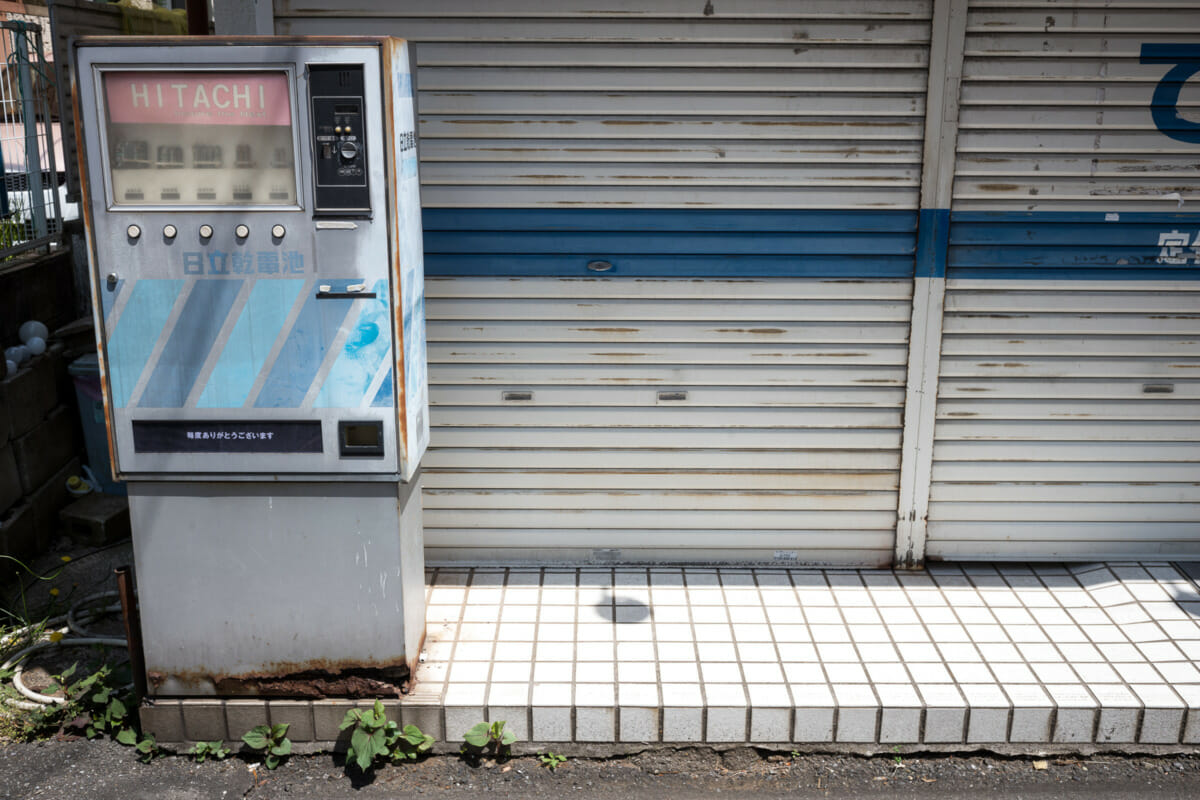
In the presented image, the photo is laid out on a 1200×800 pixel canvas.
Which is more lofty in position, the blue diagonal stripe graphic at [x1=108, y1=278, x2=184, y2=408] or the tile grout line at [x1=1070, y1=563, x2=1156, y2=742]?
the blue diagonal stripe graphic at [x1=108, y1=278, x2=184, y2=408]

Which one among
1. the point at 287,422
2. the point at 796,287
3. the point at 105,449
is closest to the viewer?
the point at 287,422

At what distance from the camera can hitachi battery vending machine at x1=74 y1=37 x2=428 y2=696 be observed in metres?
3.64

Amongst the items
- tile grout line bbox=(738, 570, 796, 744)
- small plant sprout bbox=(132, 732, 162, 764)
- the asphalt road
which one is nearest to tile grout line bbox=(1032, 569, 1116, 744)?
the asphalt road

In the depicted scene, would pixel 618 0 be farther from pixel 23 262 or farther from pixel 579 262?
pixel 23 262

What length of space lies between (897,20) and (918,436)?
205 cm

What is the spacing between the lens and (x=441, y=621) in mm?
4859

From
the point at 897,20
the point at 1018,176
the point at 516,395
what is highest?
the point at 897,20

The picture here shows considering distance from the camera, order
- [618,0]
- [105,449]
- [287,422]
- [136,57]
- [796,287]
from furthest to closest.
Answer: [105,449] → [796,287] → [618,0] → [287,422] → [136,57]

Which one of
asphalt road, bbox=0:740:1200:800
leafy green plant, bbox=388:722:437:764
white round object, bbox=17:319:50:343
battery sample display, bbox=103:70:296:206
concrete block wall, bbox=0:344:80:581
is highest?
battery sample display, bbox=103:70:296:206

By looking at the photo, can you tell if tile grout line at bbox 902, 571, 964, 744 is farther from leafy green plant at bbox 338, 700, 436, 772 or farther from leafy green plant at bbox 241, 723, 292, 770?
leafy green plant at bbox 241, 723, 292, 770

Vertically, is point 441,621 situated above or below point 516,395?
below

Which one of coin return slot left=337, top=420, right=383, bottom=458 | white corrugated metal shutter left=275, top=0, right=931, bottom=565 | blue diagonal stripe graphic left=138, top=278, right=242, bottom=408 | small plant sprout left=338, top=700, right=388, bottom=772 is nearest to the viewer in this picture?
blue diagonal stripe graphic left=138, top=278, right=242, bottom=408

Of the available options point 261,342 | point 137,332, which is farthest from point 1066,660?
point 137,332

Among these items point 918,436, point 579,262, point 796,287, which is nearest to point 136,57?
point 579,262
